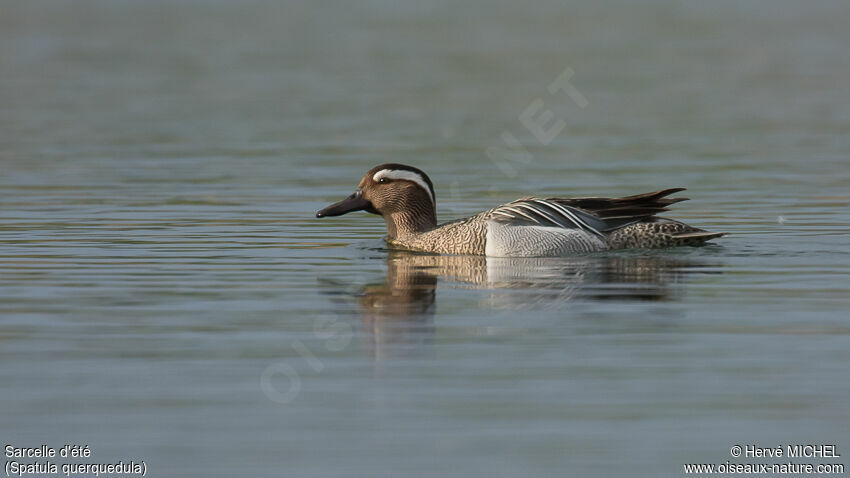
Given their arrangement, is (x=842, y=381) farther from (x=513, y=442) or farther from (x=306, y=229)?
(x=306, y=229)

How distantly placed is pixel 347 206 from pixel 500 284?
357cm

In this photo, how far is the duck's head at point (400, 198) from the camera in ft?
55.2

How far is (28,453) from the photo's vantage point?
27.5 ft

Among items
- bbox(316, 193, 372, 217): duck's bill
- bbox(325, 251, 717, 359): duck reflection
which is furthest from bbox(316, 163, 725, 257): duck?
bbox(316, 193, 372, 217): duck's bill

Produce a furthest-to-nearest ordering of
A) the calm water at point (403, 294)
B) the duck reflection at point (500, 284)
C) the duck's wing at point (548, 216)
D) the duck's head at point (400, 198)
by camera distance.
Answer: the duck's head at point (400, 198), the duck's wing at point (548, 216), the duck reflection at point (500, 284), the calm water at point (403, 294)

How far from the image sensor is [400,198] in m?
16.9

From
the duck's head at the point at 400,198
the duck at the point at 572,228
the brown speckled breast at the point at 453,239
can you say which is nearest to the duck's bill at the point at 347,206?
the duck's head at the point at 400,198

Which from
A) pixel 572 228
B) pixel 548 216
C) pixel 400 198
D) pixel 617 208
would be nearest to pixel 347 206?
pixel 400 198

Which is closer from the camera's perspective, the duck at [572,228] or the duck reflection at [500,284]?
the duck reflection at [500,284]

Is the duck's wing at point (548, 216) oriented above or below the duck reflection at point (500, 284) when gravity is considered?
above

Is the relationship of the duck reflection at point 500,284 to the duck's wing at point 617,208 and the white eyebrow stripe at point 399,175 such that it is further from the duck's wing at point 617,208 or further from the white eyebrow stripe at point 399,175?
the white eyebrow stripe at point 399,175

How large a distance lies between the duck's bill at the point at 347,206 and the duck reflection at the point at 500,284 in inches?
35.2

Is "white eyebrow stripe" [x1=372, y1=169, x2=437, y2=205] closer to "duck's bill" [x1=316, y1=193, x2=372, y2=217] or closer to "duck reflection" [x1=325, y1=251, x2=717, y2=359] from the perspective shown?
"duck's bill" [x1=316, y1=193, x2=372, y2=217]

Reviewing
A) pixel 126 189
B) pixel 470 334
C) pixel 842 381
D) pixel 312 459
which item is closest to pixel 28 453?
pixel 312 459
